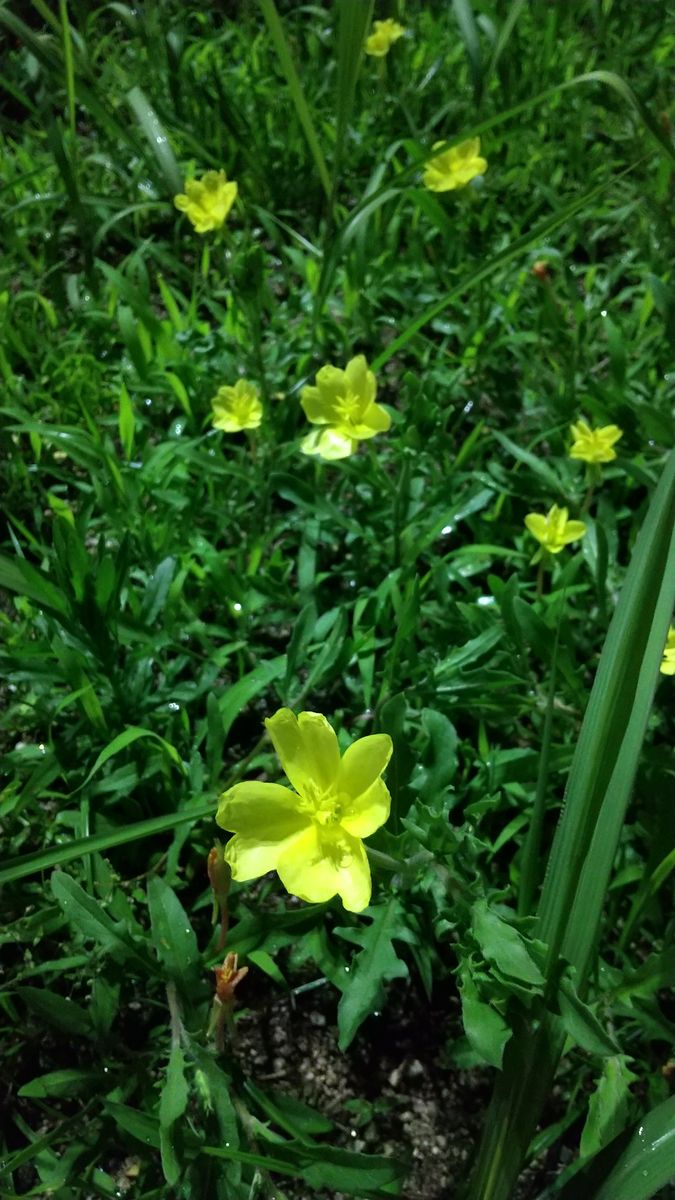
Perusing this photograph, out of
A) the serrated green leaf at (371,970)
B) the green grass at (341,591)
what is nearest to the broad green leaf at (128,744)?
the green grass at (341,591)

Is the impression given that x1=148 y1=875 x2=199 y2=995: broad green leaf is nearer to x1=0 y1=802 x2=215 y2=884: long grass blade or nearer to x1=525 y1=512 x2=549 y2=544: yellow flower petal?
x1=0 y1=802 x2=215 y2=884: long grass blade

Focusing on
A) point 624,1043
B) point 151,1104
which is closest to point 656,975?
point 624,1043

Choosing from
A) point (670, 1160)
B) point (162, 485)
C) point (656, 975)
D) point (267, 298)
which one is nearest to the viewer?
point (670, 1160)

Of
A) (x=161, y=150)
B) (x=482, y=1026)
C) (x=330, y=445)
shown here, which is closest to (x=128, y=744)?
(x=330, y=445)

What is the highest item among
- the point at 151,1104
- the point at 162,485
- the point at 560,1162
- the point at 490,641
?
the point at 162,485

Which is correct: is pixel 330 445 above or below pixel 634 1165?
above

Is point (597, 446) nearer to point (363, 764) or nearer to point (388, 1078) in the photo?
point (363, 764)

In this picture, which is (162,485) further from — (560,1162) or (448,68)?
(448,68)
